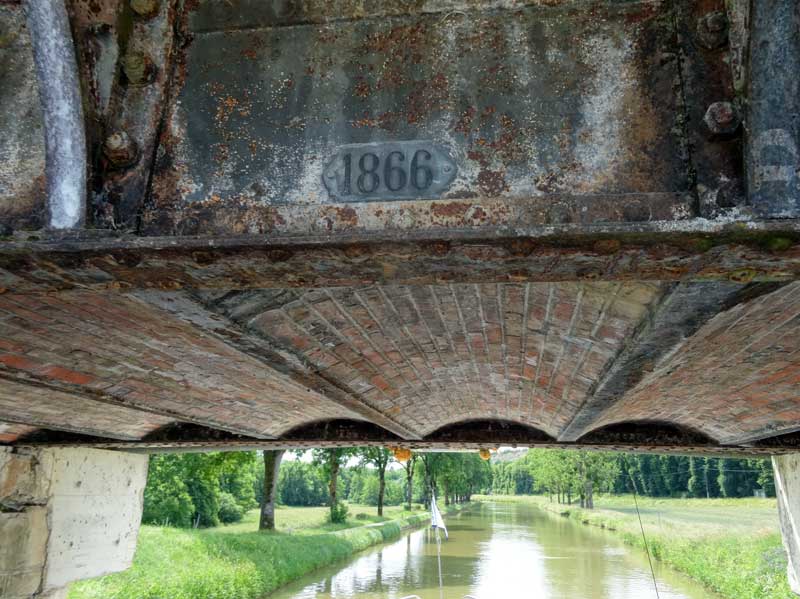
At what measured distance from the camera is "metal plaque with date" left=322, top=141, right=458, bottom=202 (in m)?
1.81

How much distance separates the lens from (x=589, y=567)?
20016 mm

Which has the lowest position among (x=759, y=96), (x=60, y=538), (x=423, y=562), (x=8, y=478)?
(x=423, y=562)

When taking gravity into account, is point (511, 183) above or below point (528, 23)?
below

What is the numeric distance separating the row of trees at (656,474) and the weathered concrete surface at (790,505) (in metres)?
39.5

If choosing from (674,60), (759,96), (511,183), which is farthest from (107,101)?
(759,96)

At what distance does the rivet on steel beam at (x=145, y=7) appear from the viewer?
6.36 ft

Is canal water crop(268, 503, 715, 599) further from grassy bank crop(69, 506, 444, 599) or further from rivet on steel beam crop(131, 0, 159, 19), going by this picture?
rivet on steel beam crop(131, 0, 159, 19)

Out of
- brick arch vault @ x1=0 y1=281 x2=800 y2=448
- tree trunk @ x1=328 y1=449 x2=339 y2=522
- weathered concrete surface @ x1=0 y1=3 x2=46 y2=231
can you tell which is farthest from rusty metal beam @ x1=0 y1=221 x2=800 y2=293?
tree trunk @ x1=328 y1=449 x2=339 y2=522

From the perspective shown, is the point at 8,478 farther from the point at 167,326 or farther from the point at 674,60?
the point at 674,60

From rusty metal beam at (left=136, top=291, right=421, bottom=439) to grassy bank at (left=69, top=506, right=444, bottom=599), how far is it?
30.2ft

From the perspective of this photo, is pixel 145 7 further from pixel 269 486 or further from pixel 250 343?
pixel 269 486

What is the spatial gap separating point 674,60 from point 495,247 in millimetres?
757

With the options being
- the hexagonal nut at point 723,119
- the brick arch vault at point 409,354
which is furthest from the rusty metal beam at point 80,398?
the hexagonal nut at point 723,119

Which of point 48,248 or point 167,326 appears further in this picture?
point 167,326
